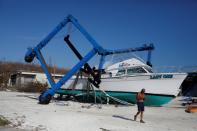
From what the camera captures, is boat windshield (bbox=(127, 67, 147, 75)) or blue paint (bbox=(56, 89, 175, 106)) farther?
boat windshield (bbox=(127, 67, 147, 75))

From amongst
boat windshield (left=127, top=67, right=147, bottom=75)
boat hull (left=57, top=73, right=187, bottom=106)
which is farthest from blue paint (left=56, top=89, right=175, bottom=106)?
boat windshield (left=127, top=67, right=147, bottom=75)

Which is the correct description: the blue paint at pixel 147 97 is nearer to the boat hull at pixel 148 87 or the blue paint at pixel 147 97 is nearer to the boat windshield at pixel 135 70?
the boat hull at pixel 148 87

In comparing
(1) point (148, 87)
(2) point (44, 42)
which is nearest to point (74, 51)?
(2) point (44, 42)

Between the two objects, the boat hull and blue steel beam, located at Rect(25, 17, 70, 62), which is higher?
blue steel beam, located at Rect(25, 17, 70, 62)

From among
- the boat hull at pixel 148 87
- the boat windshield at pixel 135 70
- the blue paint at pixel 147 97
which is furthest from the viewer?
the boat windshield at pixel 135 70

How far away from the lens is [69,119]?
576 inches

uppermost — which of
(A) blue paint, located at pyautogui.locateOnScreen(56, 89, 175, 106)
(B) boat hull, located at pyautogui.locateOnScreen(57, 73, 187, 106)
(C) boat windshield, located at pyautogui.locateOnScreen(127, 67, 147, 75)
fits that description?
(C) boat windshield, located at pyautogui.locateOnScreen(127, 67, 147, 75)

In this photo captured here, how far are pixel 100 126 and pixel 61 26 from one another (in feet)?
50.6

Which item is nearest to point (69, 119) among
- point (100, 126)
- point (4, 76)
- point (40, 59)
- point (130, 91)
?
point (100, 126)

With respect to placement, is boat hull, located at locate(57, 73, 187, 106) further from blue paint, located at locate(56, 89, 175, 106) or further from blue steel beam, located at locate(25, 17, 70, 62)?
blue steel beam, located at locate(25, 17, 70, 62)

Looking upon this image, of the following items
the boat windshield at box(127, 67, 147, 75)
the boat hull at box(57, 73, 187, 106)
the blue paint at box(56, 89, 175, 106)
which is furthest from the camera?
the boat windshield at box(127, 67, 147, 75)

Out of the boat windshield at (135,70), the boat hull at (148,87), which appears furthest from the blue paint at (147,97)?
the boat windshield at (135,70)

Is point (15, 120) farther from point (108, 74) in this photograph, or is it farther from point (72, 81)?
point (72, 81)

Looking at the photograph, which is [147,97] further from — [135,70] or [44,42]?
[44,42]
